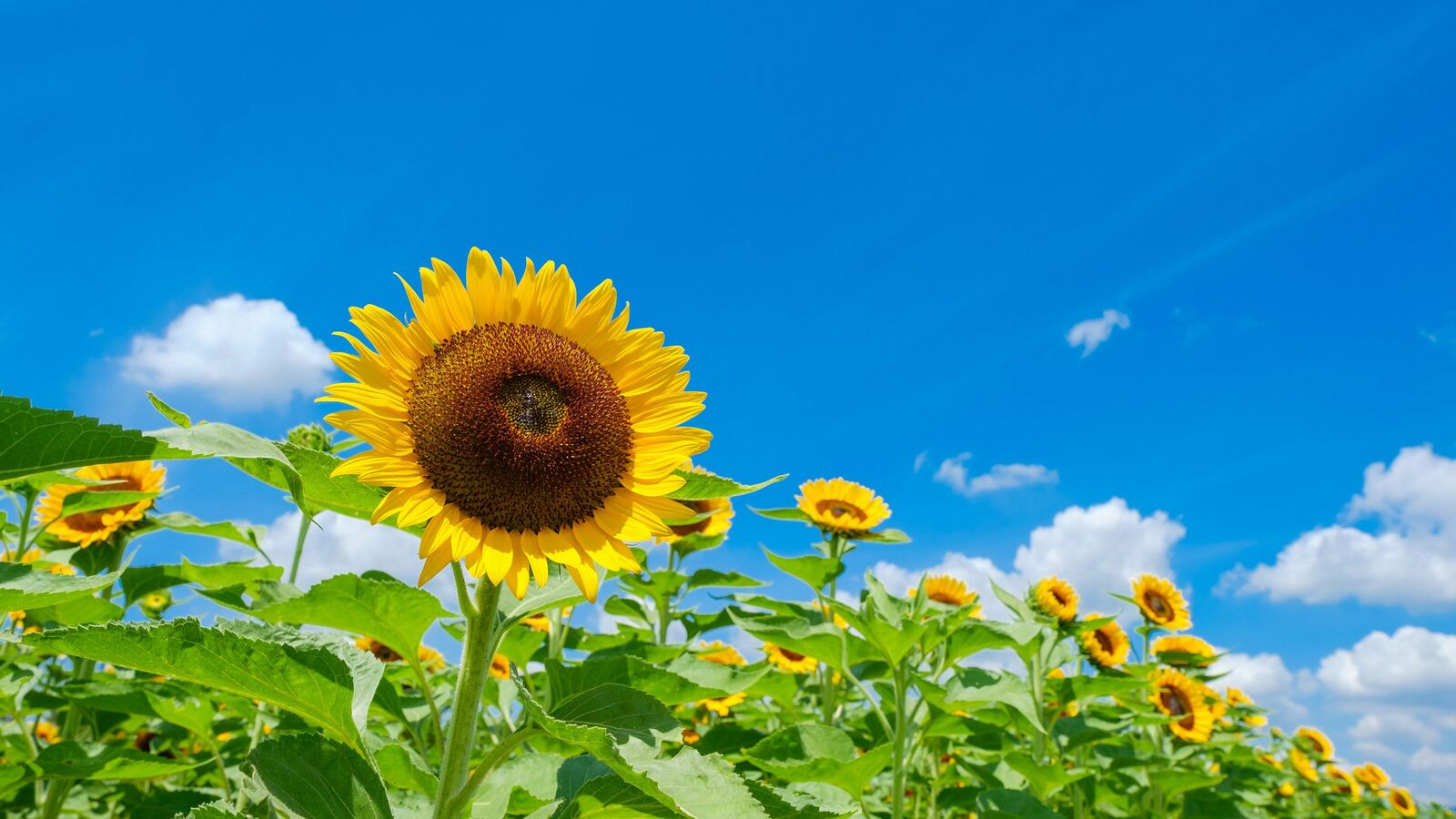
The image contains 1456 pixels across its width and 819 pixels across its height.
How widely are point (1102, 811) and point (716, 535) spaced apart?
318 centimetres

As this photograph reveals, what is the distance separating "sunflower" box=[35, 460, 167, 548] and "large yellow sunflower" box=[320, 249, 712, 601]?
276cm

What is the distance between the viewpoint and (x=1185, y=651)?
655cm

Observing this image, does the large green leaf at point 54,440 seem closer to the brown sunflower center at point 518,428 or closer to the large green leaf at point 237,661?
the large green leaf at point 237,661

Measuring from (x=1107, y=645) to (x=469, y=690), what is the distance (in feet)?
16.1

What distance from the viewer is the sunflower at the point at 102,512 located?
4.14 metres

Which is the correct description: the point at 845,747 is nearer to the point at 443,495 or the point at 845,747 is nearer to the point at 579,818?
the point at 579,818

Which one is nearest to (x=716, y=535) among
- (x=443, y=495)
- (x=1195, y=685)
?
(x=443, y=495)

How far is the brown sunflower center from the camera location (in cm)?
200

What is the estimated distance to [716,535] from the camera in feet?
15.8

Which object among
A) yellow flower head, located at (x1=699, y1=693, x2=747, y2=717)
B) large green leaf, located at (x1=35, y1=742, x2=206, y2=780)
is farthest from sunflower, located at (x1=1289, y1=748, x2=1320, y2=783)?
large green leaf, located at (x1=35, y1=742, x2=206, y2=780)

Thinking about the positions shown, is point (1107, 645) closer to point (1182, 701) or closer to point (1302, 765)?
point (1182, 701)

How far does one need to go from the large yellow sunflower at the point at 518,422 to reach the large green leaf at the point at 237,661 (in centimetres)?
26

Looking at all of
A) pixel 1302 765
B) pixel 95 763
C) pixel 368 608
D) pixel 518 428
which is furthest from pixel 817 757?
pixel 1302 765

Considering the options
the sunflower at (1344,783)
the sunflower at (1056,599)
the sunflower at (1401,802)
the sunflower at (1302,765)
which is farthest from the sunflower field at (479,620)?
the sunflower at (1401,802)
